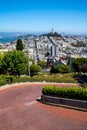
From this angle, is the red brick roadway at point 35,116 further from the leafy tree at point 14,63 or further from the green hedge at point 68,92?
the leafy tree at point 14,63

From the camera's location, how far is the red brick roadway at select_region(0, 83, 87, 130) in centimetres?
1499

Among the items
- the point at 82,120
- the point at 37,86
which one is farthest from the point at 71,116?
the point at 37,86

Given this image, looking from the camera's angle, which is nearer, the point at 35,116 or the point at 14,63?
the point at 35,116

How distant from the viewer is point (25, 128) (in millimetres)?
14852

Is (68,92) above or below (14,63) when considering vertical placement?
below

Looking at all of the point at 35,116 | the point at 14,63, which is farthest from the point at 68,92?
the point at 14,63

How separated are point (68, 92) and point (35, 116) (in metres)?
3.42

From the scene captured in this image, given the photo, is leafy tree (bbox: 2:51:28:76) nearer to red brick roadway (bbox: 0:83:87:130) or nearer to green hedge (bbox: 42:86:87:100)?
red brick roadway (bbox: 0:83:87:130)

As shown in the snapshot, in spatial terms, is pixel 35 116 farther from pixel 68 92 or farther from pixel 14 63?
pixel 14 63

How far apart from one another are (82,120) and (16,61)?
23.7 meters

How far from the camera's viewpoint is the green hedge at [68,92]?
18328 millimetres

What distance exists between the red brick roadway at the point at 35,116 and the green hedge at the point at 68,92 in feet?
3.47

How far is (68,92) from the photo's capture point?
1911 cm

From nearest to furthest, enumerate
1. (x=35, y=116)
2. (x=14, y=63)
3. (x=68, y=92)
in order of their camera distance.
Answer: (x=35, y=116) → (x=68, y=92) → (x=14, y=63)
